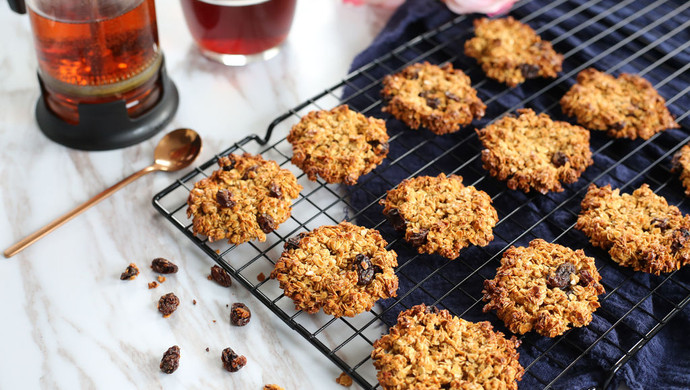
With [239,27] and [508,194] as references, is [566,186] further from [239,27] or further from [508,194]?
[239,27]

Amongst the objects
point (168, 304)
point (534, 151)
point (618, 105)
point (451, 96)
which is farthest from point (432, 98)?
point (168, 304)

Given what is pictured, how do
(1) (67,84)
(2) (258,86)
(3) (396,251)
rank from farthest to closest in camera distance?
(2) (258,86) < (1) (67,84) < (3) (396,251)

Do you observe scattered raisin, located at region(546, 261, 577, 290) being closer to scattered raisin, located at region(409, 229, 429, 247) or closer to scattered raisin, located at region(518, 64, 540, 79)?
scattered raisin, located at region(409, 229, 429, 247)

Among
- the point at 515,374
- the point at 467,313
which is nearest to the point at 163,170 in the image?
the point at 467,313

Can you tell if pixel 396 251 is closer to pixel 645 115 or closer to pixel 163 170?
pixel 163 170

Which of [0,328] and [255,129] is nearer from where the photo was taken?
[0,328]

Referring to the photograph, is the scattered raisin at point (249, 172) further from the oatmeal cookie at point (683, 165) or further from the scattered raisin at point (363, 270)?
the oatmeal cookie at point (683, 165)

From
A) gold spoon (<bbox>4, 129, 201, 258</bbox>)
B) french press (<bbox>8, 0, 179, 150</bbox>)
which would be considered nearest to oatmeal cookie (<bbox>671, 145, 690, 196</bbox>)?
gold spoon (<bbox>4, 129, 201, 258</bbox>)

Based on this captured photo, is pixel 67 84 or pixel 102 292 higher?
pixel 67 84
